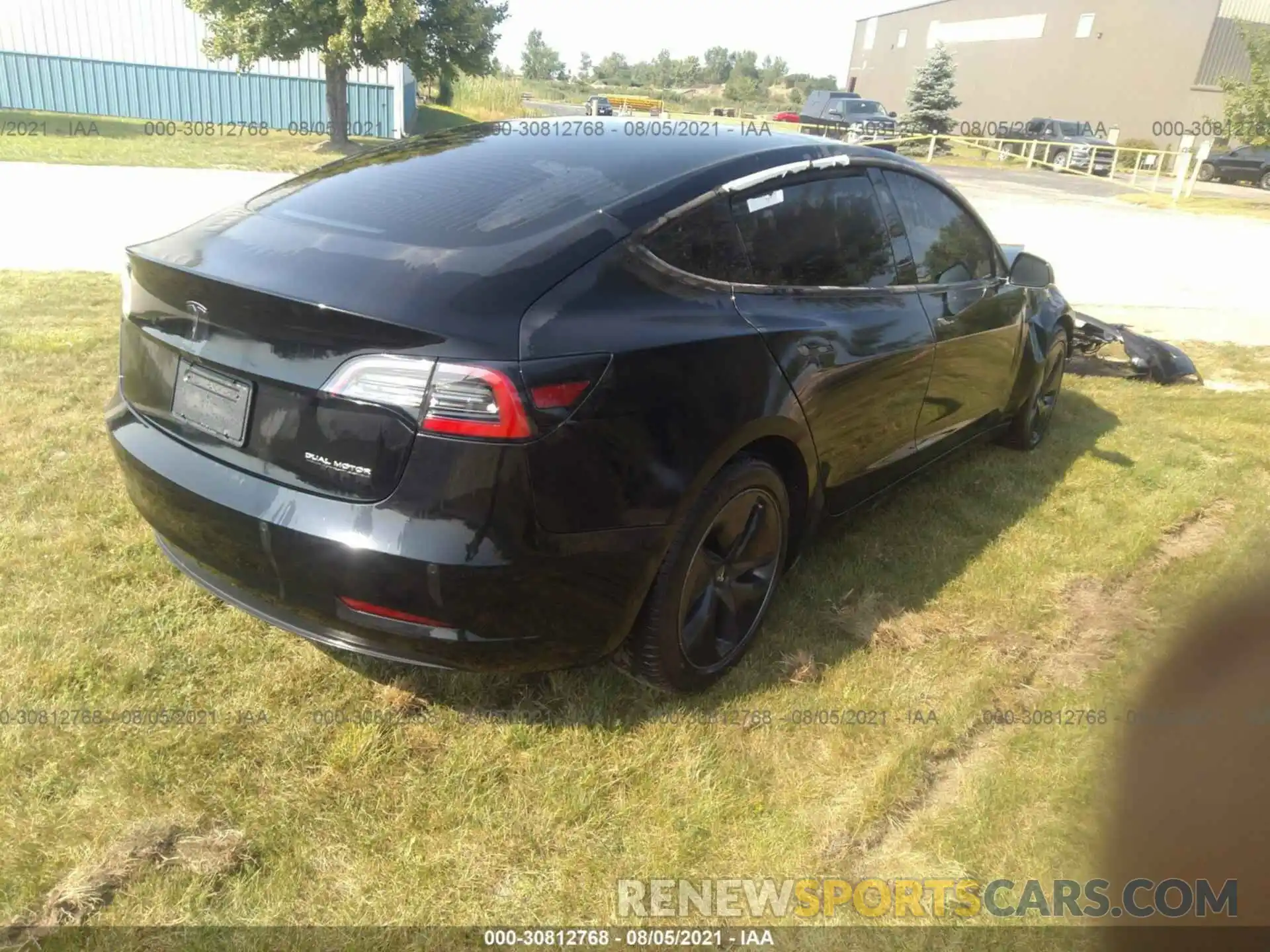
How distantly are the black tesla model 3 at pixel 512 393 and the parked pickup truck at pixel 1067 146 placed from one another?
34.4 m

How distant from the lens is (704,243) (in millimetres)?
2562

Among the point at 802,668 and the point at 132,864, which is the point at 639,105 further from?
the point at 132,864

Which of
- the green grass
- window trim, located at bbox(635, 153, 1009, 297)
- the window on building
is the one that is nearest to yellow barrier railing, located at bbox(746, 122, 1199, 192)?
window trim, located at bbox(635, 153, 1009, 297)

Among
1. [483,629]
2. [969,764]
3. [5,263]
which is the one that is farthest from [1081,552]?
[5,263]

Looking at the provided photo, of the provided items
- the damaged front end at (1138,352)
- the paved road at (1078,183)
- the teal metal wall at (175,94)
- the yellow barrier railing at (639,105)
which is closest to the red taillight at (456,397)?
the damaged front end at (1138,352)

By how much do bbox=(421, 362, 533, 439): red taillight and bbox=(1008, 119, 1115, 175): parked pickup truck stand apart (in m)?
35.5

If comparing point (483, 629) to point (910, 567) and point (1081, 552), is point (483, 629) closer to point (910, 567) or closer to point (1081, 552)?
point (910, 567)

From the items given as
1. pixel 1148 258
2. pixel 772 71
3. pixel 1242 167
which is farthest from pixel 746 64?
pixel 1148 258

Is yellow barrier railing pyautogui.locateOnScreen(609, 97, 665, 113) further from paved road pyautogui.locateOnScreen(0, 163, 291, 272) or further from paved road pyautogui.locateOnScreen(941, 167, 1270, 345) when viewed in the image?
paved road pyautogui.locateOnScreen(0, 163, 291, 272)

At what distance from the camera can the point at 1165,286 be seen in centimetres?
1088

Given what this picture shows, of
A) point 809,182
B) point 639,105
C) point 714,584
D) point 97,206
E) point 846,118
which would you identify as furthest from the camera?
point 846,118

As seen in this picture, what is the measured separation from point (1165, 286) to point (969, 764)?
10455mm

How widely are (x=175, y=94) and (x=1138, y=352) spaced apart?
2893 centimetres

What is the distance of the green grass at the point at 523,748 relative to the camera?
2.13m
